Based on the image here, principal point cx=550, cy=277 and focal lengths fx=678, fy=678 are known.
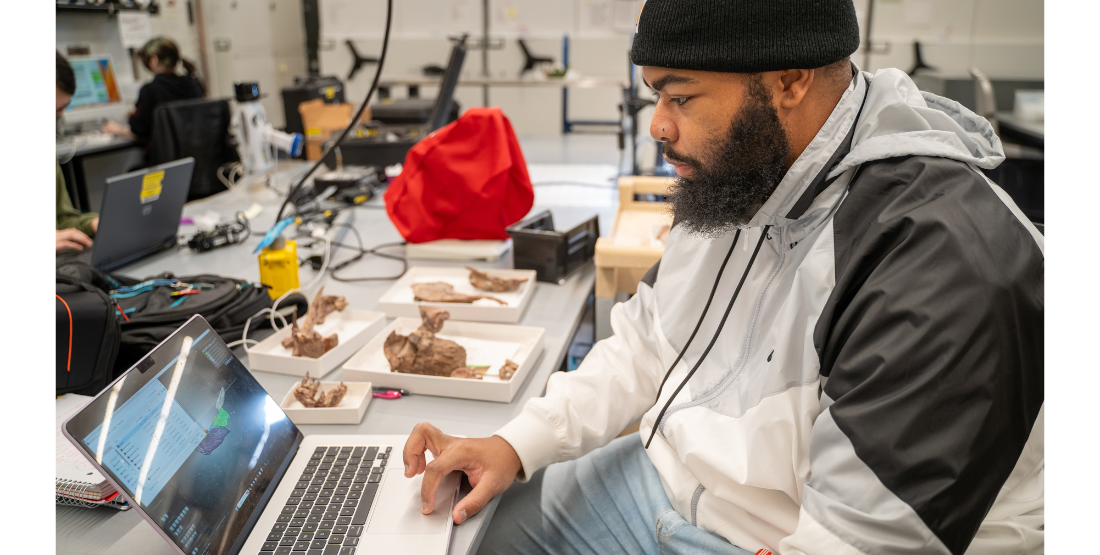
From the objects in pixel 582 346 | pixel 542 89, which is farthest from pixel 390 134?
pixel 542 89

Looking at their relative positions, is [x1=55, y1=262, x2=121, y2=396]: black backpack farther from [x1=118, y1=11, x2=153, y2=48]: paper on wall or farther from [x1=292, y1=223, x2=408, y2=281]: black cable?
[x1=118, y1=11, x2=153, y2=48]: paper on wall

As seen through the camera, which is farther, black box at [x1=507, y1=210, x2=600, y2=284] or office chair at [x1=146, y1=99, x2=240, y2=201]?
office chair at [x1=146, y1=99, x2=240, y2=201]

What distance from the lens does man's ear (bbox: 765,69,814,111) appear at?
2.87 feet

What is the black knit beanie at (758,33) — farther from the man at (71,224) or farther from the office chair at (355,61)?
the office chair at (355,61)

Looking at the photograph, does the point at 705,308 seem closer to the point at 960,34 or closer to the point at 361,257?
the point at 361,257

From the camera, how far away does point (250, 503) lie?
79cm

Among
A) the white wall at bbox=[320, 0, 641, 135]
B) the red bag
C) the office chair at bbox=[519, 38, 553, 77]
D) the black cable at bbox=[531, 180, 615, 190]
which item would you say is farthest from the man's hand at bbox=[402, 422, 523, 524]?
the office chair at bbox=[519, 38, 553, 77]

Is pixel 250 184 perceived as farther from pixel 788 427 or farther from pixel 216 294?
pixel 788 427

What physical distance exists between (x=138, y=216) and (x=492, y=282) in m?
0.93

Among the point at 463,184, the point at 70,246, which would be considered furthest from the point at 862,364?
the point at 70,246

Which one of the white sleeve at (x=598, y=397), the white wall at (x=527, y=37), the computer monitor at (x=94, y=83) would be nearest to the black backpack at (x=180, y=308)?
the white sleeve at (x=598, y=397)

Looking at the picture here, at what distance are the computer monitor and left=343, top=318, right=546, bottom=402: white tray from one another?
4240 mm

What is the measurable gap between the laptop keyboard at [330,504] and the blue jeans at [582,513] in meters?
0.25

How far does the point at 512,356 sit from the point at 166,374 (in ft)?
2.07
